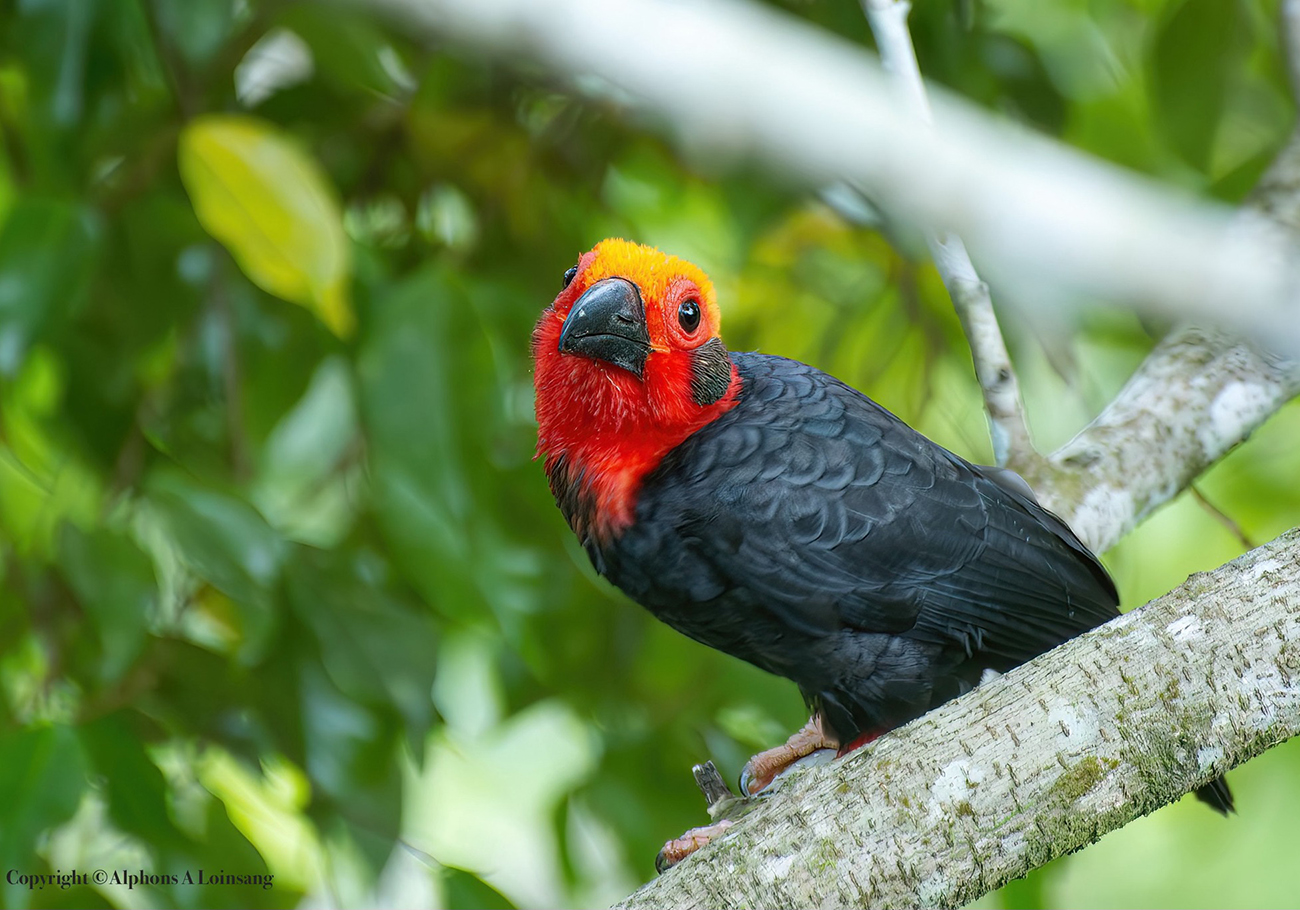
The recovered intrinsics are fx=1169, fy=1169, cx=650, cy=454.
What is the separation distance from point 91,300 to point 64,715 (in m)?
0.73

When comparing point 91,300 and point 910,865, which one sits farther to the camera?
point 91,300

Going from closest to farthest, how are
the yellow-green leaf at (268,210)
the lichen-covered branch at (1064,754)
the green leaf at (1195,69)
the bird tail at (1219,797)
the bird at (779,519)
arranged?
the lichen-covered branch at (1064,754), the yellow-green leaf at (268,210), the bird at (779,519), the bird tail at (1219,797), the green leaf at (1195,69)

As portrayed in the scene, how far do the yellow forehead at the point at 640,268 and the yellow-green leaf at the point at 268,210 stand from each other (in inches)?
13.0

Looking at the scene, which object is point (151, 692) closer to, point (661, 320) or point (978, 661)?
point (661, 320)

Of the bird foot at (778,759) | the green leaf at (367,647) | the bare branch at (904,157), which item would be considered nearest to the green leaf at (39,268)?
the green leaf at (367,647)

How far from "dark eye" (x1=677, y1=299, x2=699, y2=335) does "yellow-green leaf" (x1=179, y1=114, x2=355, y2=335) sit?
43 cm

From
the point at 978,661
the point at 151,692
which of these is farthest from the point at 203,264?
the point at 978,661

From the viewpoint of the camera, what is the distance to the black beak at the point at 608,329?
145 cm

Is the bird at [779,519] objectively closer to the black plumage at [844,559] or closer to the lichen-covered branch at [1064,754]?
the black plumage at [844,559]

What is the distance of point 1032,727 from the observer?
1.08 meters

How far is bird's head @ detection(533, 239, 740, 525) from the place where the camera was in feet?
4.81

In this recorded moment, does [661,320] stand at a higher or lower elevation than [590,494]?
higher

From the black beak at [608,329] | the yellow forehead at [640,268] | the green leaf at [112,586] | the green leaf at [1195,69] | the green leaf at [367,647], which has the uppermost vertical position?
the green leaf at [1195,69]

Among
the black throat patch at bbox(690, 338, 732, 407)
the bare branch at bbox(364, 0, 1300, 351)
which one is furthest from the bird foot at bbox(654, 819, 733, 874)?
the bare branch at bbox(364, 0, 1300, 351)
